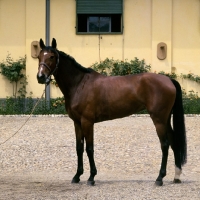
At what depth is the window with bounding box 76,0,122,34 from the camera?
19.9 metres

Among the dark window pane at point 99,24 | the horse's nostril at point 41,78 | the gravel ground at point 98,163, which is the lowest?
the gravel ground at point 98,163

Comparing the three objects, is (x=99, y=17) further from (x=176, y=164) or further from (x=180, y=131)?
(x=176, y=164)

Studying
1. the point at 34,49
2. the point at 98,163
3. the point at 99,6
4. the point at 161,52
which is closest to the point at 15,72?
the point at 34,49

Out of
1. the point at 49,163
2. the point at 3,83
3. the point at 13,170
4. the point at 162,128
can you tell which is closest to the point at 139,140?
the point at 49,163

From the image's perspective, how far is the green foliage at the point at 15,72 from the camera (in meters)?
19.7

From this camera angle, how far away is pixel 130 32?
19.8m

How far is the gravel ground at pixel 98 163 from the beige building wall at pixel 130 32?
418 centimetres

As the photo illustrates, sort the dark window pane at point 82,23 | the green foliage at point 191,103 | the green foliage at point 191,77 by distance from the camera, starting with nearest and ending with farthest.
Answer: the green foliage at point 191,103 → the green foliage at point 191,77 → the dark window pane at point 82,23

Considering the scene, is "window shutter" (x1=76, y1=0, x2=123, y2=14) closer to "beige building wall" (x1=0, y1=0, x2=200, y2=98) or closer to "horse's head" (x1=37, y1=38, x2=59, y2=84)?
"beige building wall" (x1=0, y1=0, x2=200, y2=98)

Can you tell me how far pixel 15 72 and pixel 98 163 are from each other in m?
10.1

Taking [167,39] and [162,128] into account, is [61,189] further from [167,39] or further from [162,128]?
[167,39]

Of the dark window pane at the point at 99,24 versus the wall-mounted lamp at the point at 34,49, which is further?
the dark window pane at the point at 99,24

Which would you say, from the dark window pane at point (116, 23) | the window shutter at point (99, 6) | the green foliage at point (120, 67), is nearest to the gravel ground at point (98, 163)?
the green foliage at point (120, 67)

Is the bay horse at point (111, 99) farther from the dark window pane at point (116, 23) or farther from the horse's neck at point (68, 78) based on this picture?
the dark window pane at point (116, 23)
